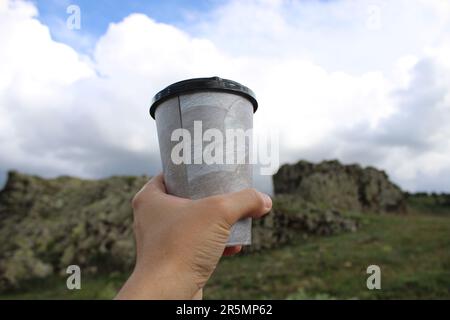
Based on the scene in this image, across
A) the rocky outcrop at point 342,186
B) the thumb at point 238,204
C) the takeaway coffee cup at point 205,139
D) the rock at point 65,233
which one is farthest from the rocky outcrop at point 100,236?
the thumb at point 238,204

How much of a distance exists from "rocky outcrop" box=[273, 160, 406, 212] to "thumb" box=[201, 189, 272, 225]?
2276cm

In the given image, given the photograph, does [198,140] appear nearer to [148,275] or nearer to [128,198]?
[148,275]

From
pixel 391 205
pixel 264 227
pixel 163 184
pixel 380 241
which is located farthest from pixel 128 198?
pixel 391 205

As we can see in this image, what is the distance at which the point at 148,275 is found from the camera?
5.75 feet

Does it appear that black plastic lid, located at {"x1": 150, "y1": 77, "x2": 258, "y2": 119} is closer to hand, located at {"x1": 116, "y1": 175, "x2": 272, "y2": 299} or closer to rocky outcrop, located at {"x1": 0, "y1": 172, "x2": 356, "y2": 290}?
hand, located at {"x1": 116, "y1": 175, "x2": 272, "y2": 299}

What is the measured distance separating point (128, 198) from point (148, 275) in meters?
18.3

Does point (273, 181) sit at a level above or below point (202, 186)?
above

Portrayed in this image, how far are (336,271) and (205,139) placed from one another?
9469 millimetres

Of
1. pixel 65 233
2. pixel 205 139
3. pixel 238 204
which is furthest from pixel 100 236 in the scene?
pixel 238 204

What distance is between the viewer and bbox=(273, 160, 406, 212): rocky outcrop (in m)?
25.4

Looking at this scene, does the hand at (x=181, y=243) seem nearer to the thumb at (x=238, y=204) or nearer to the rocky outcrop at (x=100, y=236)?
the thumb at (x=238, y=204)

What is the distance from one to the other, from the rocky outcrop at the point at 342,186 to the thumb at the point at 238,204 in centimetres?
2276

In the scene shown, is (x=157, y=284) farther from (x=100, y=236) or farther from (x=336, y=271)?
(x=100, y=236)

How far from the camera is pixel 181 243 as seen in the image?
6.02ft
